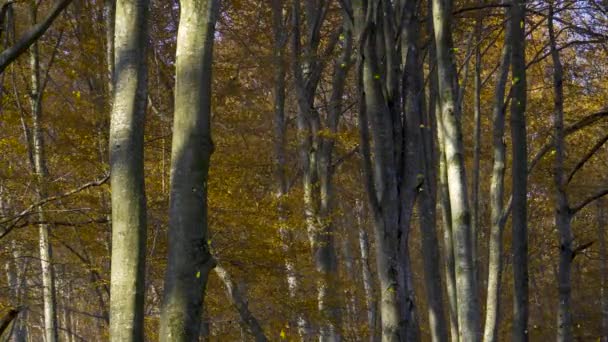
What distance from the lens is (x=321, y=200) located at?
13578 millimetres

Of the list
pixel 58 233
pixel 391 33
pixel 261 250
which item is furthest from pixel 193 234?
pixel 58 233

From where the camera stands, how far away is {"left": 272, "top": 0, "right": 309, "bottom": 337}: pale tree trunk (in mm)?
12508

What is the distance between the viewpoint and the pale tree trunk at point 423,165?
22.6 ft

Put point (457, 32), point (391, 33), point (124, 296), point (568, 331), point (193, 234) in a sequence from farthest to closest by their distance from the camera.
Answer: point (457, 32)
point (568, 331)
point (391, 33)
point (124, 296)
point (193, 234)

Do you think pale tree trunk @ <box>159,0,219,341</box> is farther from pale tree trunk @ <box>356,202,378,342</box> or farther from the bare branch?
pale tree trunk @ <box>356,202,378,342</box>

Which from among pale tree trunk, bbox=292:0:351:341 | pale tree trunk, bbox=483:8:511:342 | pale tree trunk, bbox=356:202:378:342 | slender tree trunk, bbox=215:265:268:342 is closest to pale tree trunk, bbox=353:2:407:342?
pale tree trunk, bbox=483:8:511:342

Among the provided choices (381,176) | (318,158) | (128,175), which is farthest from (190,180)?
(318,158)

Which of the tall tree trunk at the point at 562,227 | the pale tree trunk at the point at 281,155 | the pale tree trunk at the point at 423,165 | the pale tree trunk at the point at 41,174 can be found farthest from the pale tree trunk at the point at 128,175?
the tall tree trunk at the point at 562,227

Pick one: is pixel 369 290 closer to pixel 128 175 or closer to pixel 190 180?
pixel 128 175

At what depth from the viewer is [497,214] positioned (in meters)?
11.1

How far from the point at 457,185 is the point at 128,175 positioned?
3424 millimetres

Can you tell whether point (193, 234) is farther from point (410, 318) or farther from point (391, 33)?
point (391, 33)

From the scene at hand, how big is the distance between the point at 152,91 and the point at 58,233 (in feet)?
12.3

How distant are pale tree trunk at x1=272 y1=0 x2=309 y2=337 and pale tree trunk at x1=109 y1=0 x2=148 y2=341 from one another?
673cm
